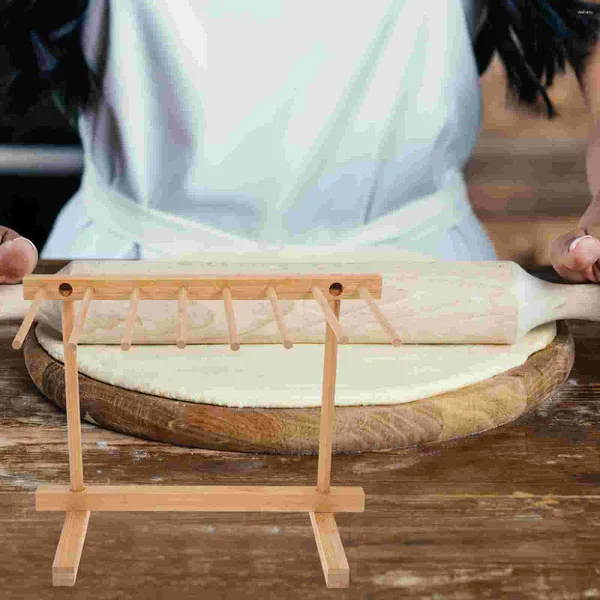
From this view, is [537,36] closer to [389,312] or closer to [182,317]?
[389,312]

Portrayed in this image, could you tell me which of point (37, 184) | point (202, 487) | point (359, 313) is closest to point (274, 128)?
point (37, 184)

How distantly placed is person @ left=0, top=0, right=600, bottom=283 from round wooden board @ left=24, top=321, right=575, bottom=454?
2.40 ft

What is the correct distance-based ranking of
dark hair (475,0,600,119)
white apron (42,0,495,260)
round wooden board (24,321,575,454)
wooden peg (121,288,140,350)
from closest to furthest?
wooden peg (121,288,140,350), round wooden board (24,321,575,454), white apron (42,0,495,260), dark hair (475,0,600,119)

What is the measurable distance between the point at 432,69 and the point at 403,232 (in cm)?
31

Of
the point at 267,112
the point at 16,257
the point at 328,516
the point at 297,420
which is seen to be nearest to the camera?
the point at 328,516

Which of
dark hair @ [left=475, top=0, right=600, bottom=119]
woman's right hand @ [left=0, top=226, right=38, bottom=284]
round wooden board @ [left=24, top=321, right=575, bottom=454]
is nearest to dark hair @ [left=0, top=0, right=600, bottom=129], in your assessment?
dark hair @ [left=475, top=0, right=600, bottom=119]

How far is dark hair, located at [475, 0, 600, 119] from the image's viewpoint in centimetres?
155

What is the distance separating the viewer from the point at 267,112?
4.85 ft

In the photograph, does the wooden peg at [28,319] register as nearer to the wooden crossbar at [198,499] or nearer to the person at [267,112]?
the wooden crossbar at [198,499]

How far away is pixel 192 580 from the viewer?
0.49 metres

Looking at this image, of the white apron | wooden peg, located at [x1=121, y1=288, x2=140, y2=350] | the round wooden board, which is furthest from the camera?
the white apron

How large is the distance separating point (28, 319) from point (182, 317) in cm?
9

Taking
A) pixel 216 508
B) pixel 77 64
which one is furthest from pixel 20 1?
pixel 216 508

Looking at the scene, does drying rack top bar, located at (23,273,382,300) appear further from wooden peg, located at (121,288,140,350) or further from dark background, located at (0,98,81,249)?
dark background, located at (0,98,81,249)
